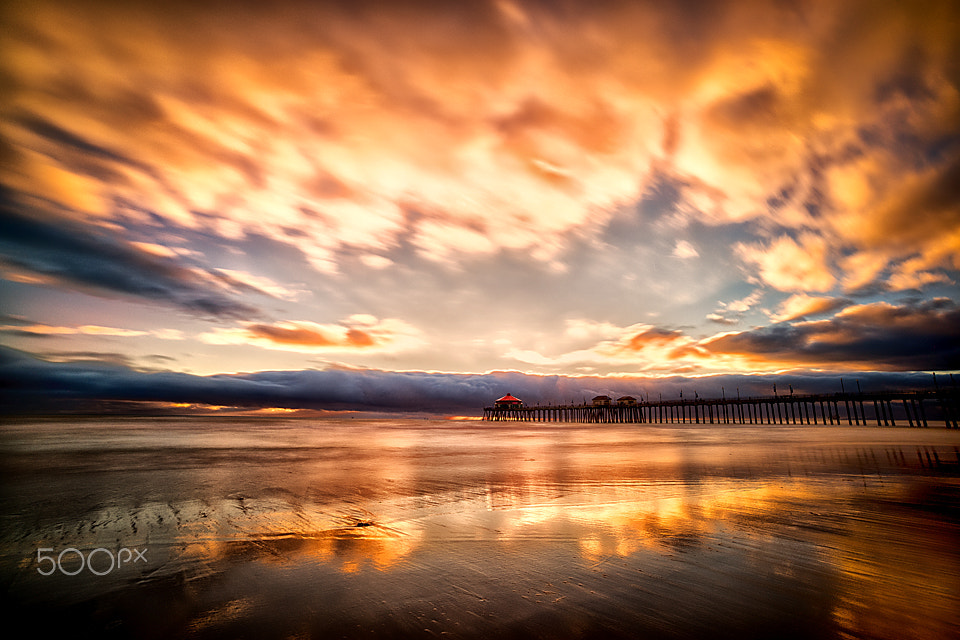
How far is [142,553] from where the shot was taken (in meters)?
5.32

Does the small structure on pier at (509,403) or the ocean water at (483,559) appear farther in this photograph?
the small structure on pier at (509,403)

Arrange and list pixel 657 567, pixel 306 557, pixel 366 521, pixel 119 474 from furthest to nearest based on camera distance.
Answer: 1. pixel 119 474
2. pixel 366 521
3. pixel 306 557
4. pixel 657 567

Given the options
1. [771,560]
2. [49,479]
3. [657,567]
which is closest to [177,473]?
[49,479]

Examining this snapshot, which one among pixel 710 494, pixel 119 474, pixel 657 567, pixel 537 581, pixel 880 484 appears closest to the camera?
pixel 537 581

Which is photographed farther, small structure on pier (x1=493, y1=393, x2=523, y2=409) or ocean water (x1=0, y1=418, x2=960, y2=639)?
small structure on pier (x1=493, y1=393, x2=523, y2=409)

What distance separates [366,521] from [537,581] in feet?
12.4

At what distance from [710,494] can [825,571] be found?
5003mm

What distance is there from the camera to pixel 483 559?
4.93m

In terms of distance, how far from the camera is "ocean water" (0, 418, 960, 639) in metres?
3.36

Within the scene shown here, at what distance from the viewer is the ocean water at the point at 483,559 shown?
132 inches

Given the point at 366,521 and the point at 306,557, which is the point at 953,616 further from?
the point at 366,521

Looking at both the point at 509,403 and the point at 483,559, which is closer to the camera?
the point at 483,559

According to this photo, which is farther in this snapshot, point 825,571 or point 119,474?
point 119,474

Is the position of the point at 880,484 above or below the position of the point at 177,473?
above
